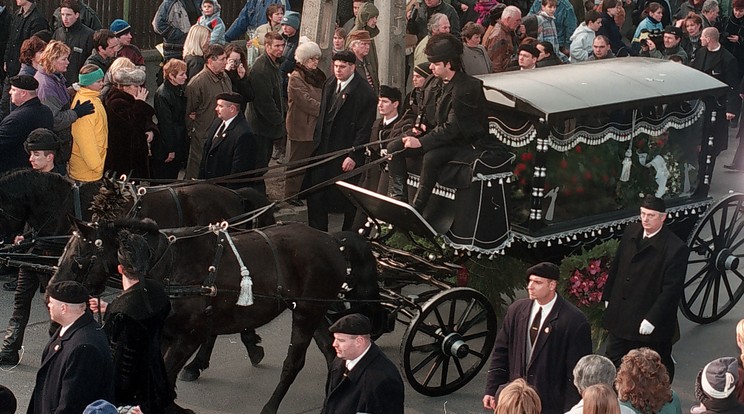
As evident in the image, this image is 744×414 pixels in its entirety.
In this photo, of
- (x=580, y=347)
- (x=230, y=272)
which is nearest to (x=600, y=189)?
(x=580, y=347)

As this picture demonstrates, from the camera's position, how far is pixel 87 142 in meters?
11.8

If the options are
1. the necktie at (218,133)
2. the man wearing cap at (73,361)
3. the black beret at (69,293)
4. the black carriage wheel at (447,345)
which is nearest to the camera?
the man wearing cap at (73,361)

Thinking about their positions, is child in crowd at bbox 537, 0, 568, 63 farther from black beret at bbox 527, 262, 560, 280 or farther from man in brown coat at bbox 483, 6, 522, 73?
black beret at bbox 527, 262, 560, 280

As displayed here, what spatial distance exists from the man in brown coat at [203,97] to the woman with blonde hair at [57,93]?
1475mm

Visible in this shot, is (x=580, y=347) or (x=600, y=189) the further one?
(x=600, y=189)

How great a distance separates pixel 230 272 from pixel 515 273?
2918 millimetres

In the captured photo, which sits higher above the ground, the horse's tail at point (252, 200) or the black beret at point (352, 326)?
the black beret at point (352, 326)

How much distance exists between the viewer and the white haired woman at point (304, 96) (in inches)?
533

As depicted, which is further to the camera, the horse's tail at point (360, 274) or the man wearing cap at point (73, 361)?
the horse's tail at point (360, 274)

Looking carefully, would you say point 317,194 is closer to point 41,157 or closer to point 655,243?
point 41,157

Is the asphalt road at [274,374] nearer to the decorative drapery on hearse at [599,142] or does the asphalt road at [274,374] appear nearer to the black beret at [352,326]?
the decorative drapery on hearse at [599,142]

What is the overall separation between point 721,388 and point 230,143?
19.3ft

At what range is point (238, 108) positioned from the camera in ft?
38.5

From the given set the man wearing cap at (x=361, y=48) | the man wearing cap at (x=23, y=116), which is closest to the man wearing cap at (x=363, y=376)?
the man wearing cap at (x=23, y=116)
